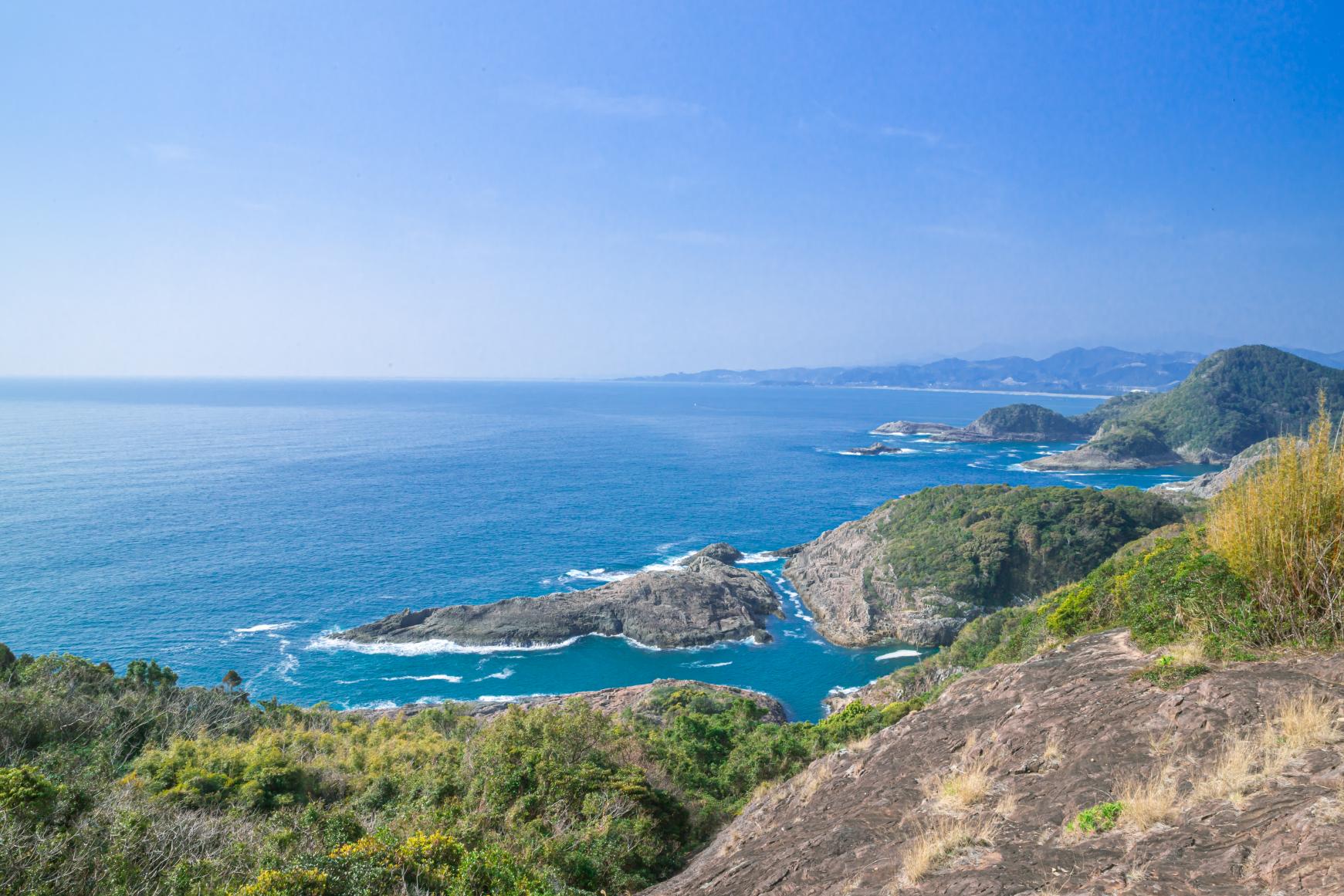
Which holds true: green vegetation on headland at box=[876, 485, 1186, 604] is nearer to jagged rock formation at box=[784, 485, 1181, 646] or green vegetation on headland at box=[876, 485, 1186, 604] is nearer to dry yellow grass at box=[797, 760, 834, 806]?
jagged rock formation at box=[784, 485, 1181, 646]

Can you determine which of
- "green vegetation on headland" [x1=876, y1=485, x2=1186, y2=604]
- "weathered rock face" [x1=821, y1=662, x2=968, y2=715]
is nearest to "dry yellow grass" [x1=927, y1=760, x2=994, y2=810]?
"weathered rock face" [x1=821, y1=662, x2=968, y2=715]

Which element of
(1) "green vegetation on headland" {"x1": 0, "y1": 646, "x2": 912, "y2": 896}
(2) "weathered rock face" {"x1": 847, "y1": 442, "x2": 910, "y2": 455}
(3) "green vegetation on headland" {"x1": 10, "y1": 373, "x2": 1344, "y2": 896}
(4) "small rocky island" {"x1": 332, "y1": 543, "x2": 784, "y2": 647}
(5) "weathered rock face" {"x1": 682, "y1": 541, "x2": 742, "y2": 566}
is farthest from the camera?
(2) "weathered rock face" {"x1": 847, "y1": 442, "x2": 910, "y2": 455}

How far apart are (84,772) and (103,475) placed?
97065mm

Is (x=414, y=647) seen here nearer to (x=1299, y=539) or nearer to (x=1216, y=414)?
(x=1299, y=539)

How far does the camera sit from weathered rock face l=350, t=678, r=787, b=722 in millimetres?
40094

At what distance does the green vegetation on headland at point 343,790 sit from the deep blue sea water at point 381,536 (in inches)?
703

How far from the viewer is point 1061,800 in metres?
8.57

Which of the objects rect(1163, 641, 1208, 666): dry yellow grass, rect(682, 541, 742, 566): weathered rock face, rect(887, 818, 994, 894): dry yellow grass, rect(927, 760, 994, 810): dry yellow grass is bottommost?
rect(682, 541, 742, 566): weathered rock face

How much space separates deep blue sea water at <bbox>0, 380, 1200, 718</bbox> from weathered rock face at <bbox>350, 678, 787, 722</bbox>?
9.83 feet

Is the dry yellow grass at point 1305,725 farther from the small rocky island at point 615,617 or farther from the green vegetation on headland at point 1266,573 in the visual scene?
the small rocky island at point 615,617

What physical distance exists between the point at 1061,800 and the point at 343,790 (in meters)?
20.2

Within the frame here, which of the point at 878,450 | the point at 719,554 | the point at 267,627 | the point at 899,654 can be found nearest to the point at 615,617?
the point at 719,554

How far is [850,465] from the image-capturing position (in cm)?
12512

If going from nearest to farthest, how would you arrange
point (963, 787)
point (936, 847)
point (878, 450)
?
point (936, 847) → point (963, 787) → point (878, 450)
